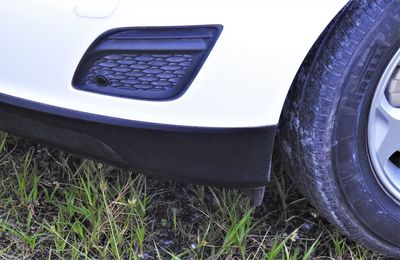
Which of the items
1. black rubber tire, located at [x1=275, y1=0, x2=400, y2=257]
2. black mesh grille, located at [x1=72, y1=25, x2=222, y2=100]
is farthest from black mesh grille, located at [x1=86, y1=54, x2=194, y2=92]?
black rubber tire, located at [x1=275, y1=0, x2=400, y2=257]

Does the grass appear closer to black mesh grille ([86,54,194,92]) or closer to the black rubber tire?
the black rubber tire

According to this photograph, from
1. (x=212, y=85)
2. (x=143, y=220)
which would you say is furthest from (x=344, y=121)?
(x=143, y=220)

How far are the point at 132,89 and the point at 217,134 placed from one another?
24 centimetres

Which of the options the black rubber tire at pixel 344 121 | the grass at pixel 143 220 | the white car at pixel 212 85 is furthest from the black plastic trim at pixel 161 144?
the grass at pixel 143 220

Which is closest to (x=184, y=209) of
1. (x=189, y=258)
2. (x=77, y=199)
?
(x=189, y=258)

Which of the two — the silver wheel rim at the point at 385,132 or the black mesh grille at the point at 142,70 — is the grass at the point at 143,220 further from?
the black mesh grille at the point at 142,70

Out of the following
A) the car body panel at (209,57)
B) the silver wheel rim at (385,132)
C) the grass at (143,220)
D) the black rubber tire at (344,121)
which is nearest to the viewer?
the car body panel at (209,57)

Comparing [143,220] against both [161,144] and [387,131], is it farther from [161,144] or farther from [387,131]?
[387,131]

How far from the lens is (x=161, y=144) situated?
1610 millimetres

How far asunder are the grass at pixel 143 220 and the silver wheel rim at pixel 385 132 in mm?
311

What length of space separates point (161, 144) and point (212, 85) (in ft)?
0.74

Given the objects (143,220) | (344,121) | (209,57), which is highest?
(209,57)

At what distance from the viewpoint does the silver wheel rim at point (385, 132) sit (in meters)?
1.71

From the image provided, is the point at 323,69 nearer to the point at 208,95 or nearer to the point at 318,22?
the point at 318,22
